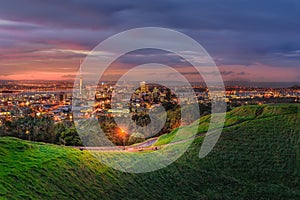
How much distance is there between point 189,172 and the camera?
1956 cm

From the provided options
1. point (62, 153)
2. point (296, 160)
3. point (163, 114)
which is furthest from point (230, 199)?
point (163, 114)

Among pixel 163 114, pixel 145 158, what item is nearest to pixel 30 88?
pixel 163 114

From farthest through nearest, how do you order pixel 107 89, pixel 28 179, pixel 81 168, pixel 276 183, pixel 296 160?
pixel 107 89
pixel 296 160
pixel 276 183
pixel 81 168
pixel 28 179

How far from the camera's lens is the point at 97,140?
26.2m

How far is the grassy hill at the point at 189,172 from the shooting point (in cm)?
1377

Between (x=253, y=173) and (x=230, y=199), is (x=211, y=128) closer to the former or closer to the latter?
(x=253, y=173)

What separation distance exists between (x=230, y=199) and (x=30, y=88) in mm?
73576

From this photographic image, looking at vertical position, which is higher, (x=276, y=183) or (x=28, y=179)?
(x=28, y=179)

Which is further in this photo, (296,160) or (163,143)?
(163,143)

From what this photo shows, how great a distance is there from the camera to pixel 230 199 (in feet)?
56.2

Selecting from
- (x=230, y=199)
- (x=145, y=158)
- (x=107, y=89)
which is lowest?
(x=230, y=199)

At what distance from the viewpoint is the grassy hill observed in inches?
542

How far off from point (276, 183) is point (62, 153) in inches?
482

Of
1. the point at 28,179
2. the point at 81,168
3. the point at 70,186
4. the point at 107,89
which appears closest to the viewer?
the point at 28,179
